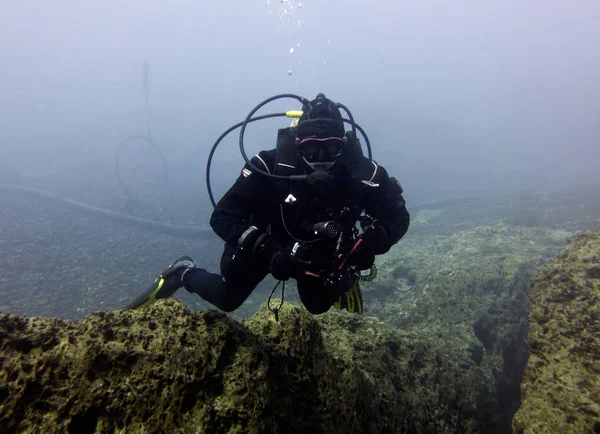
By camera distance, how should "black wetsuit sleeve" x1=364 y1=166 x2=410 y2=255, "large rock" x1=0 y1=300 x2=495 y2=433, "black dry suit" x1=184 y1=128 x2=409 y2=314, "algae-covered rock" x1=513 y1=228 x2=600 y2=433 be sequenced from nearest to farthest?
"large rock" x1=0 y1=300 x2=495 y2=433
"algae-covered rock" x1=513 y1=228 x2=600 y2=433
"black dry suit" x1=184 y1=128 x2=409 y2=314
"black wetsuit sleeve" x1=364 y1=166 x2=410 y2=255

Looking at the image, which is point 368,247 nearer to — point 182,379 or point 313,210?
point 313,210

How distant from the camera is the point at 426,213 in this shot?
2547 centimetres

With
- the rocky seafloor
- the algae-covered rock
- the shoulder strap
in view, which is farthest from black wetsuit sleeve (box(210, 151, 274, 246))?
the algae-covered rock

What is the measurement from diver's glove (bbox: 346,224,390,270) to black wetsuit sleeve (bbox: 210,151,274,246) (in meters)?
1.35

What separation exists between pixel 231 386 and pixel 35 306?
11572 millimetres

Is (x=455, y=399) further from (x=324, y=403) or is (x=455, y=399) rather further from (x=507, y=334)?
(x=507, y=334)

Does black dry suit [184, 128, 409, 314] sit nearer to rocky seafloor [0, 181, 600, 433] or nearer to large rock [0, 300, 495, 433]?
rocky seafloor [0, 181, 600, 433]

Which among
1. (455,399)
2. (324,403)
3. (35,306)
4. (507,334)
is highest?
(324,403)

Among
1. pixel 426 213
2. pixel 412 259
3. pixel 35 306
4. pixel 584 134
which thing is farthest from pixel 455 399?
pixel 584 134

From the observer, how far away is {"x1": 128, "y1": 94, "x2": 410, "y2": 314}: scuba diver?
3.16 m

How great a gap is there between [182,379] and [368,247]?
7.39ft

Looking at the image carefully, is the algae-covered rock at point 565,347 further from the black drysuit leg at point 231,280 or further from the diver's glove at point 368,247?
the black drysuit leg at point 231,280

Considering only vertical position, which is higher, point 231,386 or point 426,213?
point 231,386

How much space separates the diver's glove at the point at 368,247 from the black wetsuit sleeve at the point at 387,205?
370 mm
